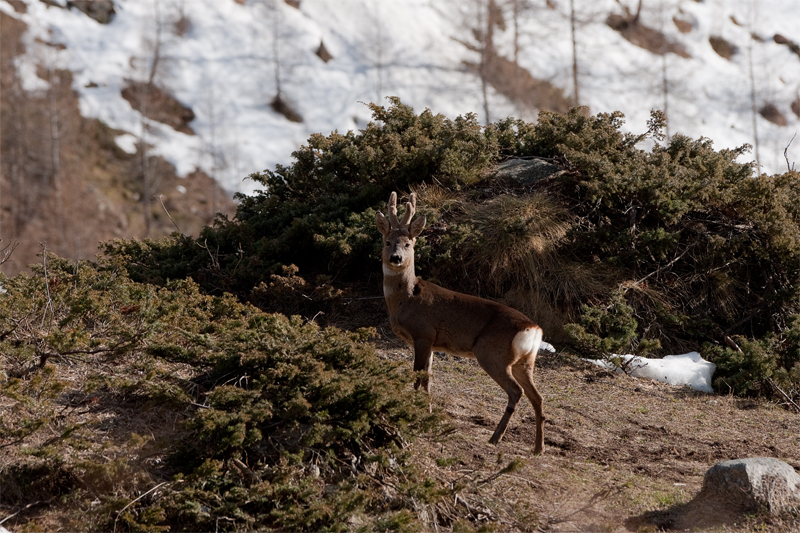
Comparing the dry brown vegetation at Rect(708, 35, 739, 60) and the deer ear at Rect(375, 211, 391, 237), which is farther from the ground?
the dry brown vegetation at Rect(708, 35, 739, 60)

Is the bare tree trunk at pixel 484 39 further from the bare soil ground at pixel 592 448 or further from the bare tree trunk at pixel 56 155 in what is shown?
the bare soil ground at pixel 592 448

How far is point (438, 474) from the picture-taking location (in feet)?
17.1

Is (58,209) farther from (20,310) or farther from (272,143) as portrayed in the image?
(20,310)

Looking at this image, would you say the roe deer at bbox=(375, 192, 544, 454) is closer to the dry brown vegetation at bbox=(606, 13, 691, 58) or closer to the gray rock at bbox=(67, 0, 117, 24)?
the gray rock at bbox=(67, 0, 117, 24)

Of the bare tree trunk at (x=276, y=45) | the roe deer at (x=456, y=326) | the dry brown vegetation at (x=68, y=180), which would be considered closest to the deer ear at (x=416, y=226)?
the roe deer at (x=456, y=326)

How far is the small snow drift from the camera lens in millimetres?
8688

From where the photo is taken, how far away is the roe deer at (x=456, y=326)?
20.4 feet

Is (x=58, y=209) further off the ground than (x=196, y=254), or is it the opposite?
(x=58, y=209)

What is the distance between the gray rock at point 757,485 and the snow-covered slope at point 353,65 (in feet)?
88.7

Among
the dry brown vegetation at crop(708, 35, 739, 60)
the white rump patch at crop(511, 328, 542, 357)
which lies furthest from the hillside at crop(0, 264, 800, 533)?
the dry brown vegetation at crop(708, 35, 739, 60)

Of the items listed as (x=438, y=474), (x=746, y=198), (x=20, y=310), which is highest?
(x=746, y=198)

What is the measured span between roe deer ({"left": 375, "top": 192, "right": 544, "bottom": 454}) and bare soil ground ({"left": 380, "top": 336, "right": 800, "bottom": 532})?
482mm

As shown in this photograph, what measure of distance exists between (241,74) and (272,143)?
588 cm

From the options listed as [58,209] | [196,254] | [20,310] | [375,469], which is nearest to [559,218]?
[196,254]
